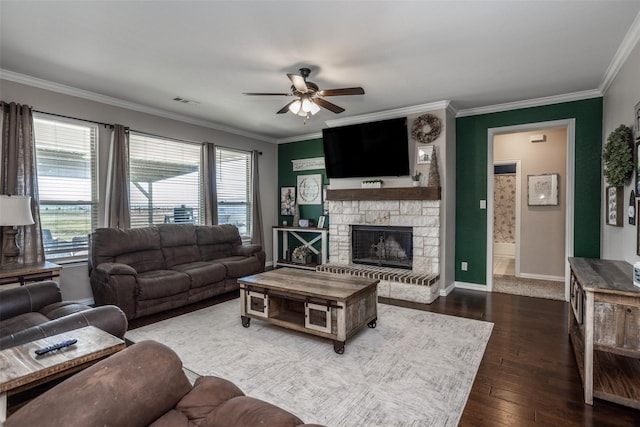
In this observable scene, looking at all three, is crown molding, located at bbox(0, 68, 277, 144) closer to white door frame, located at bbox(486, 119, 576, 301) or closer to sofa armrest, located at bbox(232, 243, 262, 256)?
sofa armrest, located at bbox(232, 243, 262, 256)

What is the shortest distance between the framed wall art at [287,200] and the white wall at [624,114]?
482 cm

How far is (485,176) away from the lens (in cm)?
476

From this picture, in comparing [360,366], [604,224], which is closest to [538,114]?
[604,224]

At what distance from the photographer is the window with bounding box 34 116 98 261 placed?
379 cm

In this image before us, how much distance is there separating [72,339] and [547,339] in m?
3.72

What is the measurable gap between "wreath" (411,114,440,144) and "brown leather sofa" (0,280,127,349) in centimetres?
405

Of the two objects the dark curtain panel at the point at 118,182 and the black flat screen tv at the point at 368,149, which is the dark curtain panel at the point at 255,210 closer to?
the black flat screen tv at the point at 368,149

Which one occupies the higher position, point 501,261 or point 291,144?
point 291,144

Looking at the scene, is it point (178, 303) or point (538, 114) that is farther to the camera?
point (538, 114)

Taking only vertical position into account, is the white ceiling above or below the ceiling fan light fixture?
above

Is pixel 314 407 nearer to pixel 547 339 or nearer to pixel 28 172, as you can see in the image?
pixel 547 339

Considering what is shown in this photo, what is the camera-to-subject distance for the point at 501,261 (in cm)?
684

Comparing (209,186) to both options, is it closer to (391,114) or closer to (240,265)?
(240,265)

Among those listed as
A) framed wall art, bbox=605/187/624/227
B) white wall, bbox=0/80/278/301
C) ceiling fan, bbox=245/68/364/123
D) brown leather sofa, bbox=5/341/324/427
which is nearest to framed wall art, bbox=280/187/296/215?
white wall, bbox=0/80/278/301
